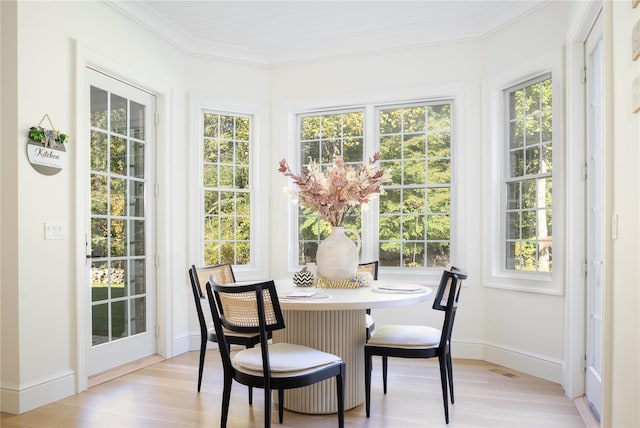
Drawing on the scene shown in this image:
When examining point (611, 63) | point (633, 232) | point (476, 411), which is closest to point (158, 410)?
point (476, 411)

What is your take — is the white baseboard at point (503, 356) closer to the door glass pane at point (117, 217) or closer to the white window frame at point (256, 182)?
the door glass pane at point (117, 217)

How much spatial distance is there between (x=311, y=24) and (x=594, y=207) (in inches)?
112

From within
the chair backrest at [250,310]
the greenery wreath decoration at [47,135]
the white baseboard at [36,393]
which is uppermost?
the greenery wreath decoration at [47,135]

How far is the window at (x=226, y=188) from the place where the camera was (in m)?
5.02

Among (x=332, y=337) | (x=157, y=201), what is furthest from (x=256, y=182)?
(x=332, y=337)

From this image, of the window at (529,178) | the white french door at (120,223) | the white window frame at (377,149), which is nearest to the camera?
the white french door at (120,223)

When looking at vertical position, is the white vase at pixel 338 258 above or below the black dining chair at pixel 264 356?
above

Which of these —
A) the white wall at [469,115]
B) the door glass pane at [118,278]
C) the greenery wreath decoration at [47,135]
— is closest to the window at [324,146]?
the white wall at [469,115]

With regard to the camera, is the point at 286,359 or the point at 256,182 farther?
the point at 256,182

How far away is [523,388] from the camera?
357cm

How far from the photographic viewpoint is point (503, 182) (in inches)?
171

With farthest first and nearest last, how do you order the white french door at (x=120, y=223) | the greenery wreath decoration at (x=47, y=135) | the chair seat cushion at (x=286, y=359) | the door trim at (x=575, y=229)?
the white french door at (x=120, y=223) → the door trim at (x=575, y=229) → the greenery wreath decoration at (x=47, y=135) → the chair seat cushion at (x=286, y=359)

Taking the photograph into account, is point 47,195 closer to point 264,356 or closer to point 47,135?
point 47,135

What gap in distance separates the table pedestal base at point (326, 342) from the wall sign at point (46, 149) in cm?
185
